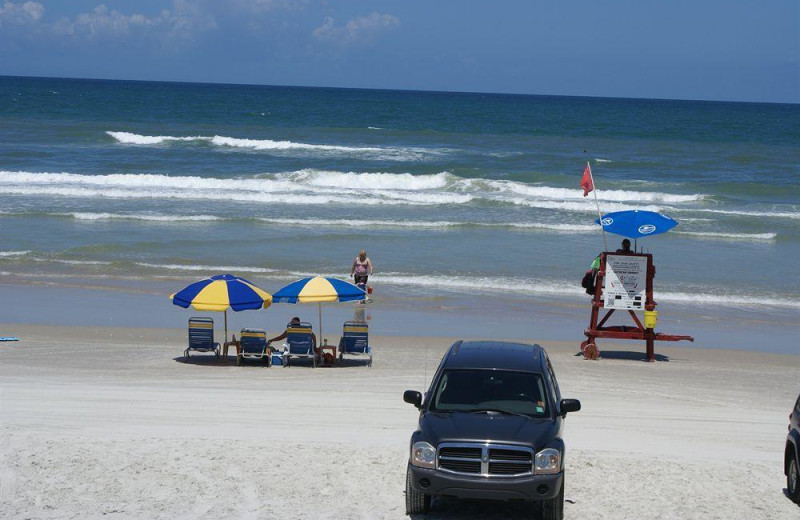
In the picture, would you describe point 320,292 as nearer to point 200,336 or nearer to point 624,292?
point 200,336

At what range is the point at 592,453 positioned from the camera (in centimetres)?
1077

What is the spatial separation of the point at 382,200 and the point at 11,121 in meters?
39.2

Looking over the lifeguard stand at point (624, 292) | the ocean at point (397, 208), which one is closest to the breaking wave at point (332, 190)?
the ocean at point (397, 208)

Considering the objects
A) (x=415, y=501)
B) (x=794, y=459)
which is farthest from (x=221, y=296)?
(x=794, y=459)

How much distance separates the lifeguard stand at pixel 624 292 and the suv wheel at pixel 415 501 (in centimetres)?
827

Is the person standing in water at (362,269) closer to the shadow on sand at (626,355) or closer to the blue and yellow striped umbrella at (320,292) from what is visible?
the blue and yellow striped umbrella at (320,292)

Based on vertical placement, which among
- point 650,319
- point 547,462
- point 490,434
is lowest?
point 547,462

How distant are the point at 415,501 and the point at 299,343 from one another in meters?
7.03

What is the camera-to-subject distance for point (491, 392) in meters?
8.91

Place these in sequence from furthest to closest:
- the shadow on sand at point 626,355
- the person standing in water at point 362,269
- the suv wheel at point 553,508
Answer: the person standing in water at point 362,269
the shadow on sand at point 626,355
the suv wheel at point 553,508

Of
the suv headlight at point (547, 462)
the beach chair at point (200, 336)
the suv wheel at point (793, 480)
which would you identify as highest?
the beach chair at point (200, 336)

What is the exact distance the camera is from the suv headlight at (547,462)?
26.5ft

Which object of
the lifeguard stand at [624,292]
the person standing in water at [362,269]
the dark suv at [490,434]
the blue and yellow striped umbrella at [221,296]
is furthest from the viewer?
the person standing in water at [362,269]

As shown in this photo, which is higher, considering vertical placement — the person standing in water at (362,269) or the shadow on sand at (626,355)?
the person standing in water at (362,269)
